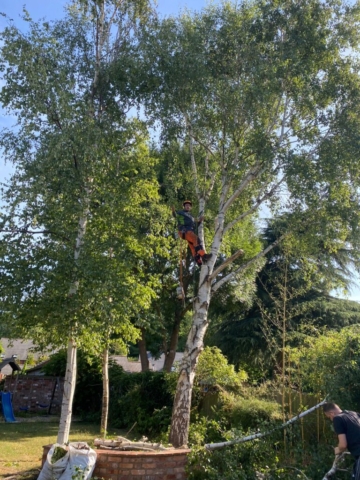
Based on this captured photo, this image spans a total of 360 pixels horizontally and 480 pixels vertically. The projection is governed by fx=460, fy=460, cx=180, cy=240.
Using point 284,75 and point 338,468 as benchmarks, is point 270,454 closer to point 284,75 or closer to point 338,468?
point 338,468

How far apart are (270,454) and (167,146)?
7014 millimetres

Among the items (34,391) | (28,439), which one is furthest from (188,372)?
(34,391)

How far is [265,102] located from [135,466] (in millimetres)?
7203

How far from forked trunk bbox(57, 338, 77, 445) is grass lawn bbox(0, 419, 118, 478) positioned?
0.96 m

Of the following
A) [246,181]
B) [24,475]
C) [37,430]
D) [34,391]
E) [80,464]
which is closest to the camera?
[80,464]

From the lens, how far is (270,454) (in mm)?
6883

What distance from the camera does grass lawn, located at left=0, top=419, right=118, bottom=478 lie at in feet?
27.9

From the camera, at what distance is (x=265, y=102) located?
957 centimetres

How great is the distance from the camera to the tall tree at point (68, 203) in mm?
7738

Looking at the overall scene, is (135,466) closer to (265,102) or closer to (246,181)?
(246,181)

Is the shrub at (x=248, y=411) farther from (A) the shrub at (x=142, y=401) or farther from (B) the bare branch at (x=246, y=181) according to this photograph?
(B) the bare branch at (x=246, y=181)

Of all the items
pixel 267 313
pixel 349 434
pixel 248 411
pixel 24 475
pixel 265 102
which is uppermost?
pixel 265 102

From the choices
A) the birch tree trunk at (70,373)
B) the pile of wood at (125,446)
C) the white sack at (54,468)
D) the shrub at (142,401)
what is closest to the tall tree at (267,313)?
the shrub at (142,401)

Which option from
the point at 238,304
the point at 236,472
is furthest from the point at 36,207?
the point at 238,304
